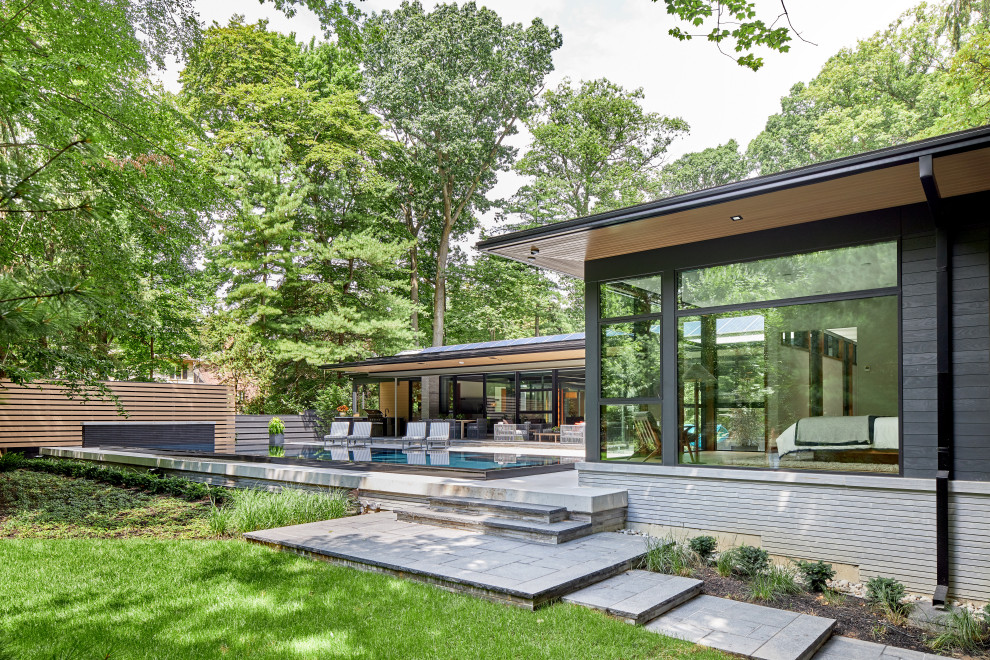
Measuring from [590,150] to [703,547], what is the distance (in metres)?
21.5

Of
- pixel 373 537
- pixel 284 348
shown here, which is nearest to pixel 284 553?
pixel 373 537

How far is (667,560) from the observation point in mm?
5363

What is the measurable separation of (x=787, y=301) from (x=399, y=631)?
195 inches

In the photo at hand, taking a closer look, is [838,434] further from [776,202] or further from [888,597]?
[776,202]

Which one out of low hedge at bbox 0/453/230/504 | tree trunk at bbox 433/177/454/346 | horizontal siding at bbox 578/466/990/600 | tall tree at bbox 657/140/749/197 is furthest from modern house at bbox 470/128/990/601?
tall tree at bbox 657/140/749/197

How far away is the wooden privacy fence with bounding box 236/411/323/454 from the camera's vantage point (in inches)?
661

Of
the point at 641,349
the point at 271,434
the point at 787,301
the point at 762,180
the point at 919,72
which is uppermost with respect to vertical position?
the point at 919,72

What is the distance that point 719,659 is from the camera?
3.55 m

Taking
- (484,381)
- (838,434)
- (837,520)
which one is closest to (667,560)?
(837,520)

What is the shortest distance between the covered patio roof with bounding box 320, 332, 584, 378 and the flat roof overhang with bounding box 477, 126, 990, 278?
23.7ft

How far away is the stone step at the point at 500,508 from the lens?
6262mm

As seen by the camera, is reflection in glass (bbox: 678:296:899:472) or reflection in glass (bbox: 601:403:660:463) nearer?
reflection in glass (bbox: 678:296:899:472)

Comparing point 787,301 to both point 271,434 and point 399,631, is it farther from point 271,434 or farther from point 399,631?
point 271,434

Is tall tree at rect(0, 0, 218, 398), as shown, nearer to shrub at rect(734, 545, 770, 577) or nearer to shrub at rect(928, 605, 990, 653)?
shrub at rect(734, 545, 770, 577)
